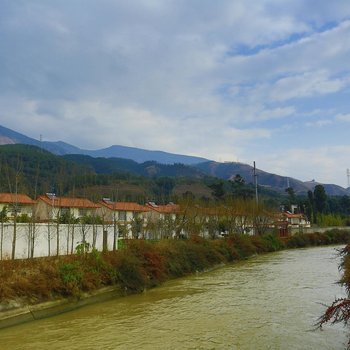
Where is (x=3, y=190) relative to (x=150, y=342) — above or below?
above

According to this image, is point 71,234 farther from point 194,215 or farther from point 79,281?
point 194,215

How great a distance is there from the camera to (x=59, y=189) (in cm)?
2483

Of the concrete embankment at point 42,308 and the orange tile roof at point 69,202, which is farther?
the orange tile roof at point 69,202

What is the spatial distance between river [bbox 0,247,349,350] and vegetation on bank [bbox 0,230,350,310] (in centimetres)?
99

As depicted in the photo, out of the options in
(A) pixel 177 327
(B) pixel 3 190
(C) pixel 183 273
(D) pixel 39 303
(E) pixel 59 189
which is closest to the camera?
(A) pixel 177 327

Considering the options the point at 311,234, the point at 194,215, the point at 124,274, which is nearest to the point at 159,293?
the point at 124,274

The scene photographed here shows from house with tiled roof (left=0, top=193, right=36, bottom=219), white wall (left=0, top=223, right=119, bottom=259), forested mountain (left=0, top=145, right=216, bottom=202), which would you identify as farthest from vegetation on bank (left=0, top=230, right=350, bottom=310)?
forested mountain (left=0, top=145, right=216, bottom=202)

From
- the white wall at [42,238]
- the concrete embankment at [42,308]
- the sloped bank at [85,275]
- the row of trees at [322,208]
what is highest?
the row of trees at [322,208]

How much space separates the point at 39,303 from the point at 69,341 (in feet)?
13.6

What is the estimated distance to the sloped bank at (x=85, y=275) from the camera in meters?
14.3

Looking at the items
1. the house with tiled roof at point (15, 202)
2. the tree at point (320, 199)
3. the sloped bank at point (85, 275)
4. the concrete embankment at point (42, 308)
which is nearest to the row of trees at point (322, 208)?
the tree at point (320, 199)

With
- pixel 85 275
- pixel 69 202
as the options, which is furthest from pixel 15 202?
pixel 69 202

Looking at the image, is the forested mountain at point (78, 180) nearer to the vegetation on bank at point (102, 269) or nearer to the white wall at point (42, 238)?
the white wall at point (42, 238)

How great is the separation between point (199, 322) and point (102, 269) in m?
7.49
